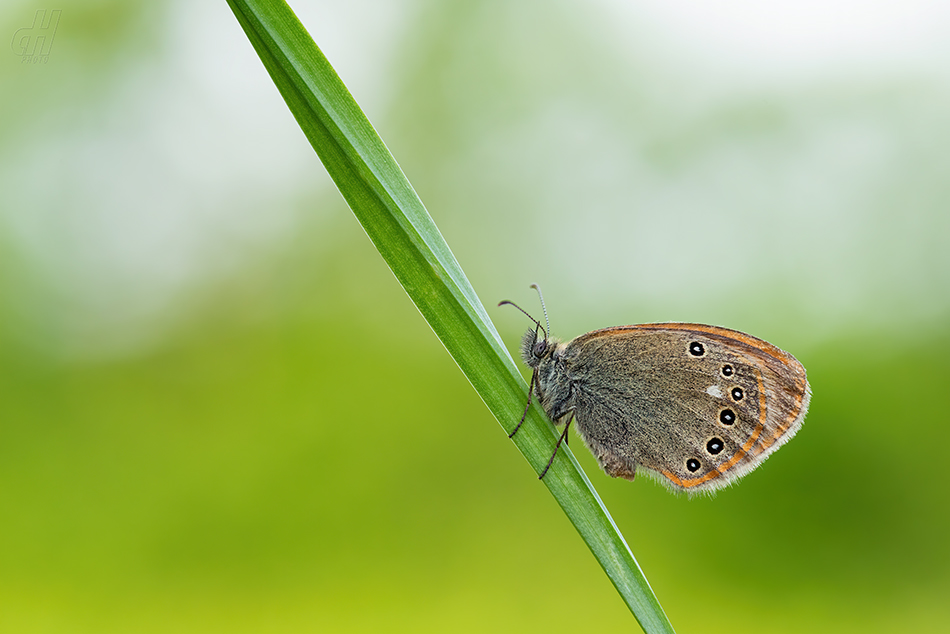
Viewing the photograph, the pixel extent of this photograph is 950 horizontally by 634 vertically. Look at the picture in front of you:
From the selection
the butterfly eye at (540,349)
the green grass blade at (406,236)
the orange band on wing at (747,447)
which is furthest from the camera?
the butterfly eye at (540,349)

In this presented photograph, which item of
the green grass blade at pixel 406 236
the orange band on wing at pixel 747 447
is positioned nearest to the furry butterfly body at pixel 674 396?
the orange band on wing at pixel 747 447

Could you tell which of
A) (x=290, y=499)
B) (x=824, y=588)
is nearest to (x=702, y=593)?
(x=824, y=588)

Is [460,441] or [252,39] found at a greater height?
[252,39]

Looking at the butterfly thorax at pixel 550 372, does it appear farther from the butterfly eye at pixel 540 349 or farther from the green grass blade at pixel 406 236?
the green grass blade at pixel 406 236

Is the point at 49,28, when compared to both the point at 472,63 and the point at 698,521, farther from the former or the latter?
the point at 472,63

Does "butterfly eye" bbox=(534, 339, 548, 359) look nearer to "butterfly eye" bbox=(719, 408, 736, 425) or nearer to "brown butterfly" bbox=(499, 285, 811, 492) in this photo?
"brown butterfly" bbox=(499, 285, 811, 492)

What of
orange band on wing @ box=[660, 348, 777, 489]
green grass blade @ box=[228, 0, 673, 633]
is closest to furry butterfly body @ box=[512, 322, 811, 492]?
orange band on wing @ box=[660, 348, 777, 489]

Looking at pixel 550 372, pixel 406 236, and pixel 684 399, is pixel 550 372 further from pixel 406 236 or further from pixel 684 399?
pixel 406 236
